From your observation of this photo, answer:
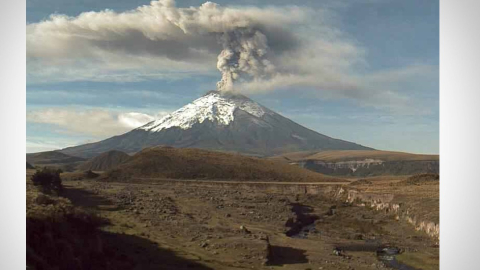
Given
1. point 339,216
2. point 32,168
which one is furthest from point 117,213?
point 339,216

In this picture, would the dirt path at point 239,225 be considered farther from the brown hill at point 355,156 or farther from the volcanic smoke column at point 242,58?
the volcanic smoke column at point 242,58

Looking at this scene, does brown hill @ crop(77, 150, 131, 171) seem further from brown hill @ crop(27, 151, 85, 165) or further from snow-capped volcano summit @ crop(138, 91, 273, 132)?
snow-capped volcano summit @ crop(138, 91, 273, 132)

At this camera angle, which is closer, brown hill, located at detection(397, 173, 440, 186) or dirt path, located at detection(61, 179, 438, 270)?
dirt path, located at detection(61, 179, 438, 270)

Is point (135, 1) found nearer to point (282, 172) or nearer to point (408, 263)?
point (282, 172)

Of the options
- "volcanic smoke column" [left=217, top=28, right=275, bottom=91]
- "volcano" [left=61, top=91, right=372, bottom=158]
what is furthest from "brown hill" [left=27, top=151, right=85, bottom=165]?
"volcanic smoke column" [left=217, top=28, right=275, bottom=91]

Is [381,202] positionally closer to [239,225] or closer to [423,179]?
[423,179]

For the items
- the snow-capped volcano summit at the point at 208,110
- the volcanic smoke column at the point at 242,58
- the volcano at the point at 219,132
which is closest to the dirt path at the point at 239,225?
the volcano at the point at 219,132

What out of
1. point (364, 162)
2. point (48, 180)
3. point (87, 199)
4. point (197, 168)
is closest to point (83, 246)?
point (87, 199)
